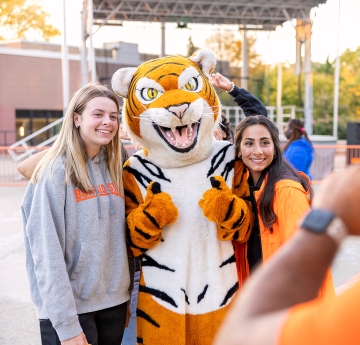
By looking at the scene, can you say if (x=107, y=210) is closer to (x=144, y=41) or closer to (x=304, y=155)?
(x=304, y=155)

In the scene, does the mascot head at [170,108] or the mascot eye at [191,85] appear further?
the mascot eye at [191,85]

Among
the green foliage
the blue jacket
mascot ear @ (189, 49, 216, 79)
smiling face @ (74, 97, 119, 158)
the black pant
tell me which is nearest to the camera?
the black pant

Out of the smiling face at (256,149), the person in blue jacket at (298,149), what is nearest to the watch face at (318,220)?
the smiling face at (256,149)

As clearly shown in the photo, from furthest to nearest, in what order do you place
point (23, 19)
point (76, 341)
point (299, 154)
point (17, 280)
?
point (23, 19)
point (299, 154)
point (17, 280)
point (76, 341)

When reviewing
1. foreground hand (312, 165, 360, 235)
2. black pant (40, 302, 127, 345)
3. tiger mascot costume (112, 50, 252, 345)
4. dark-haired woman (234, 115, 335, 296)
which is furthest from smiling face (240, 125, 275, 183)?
foreground hand (312, 165, 360, 235)

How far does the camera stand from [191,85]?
8.71 ft

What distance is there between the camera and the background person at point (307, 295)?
0.81 meters

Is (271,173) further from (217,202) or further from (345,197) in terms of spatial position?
(345,197)

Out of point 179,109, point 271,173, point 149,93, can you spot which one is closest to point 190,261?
point 271,173

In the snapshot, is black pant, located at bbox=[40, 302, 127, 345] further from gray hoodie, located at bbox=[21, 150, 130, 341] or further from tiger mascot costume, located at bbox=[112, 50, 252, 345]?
tiger mascot costume, located at bbox=[112, 50, 252, 345]

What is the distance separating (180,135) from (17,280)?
3.29 m

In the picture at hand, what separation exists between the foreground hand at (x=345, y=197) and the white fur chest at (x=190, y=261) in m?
1.66

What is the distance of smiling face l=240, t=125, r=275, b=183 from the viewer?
271 cm

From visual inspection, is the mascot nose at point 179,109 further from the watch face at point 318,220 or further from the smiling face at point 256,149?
the watch face at point 318,220
